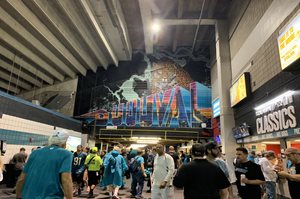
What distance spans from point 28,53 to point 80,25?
2.87 meters

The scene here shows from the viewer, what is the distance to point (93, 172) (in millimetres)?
6070

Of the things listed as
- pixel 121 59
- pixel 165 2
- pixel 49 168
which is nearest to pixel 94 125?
pixel 121 59

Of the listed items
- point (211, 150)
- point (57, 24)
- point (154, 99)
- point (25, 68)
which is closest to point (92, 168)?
point (211, 150)

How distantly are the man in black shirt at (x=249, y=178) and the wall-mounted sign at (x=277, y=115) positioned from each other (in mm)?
3169

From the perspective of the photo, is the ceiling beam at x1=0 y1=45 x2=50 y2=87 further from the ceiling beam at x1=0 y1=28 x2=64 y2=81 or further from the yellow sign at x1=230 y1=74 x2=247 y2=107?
the yellow sign at x1=230 y1=74 x2=247 y2=107

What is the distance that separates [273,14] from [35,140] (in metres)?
9.72

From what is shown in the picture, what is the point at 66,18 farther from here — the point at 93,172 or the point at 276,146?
the point at 276,146

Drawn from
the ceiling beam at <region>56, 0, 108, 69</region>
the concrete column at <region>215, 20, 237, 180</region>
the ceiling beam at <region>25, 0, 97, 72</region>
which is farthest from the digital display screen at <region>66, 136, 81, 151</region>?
the concrete column at <region>215, 20, 237, 180</region>

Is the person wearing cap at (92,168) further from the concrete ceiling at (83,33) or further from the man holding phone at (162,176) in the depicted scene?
the concrete ceiling at (83,33)

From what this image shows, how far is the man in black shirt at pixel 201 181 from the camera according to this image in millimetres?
1969

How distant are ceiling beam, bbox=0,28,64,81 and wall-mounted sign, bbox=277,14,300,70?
981 cm

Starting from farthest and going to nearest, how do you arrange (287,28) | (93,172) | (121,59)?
(121,59), (93,172), (287,28)

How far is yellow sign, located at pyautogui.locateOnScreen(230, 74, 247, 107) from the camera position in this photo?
8094 millimetres

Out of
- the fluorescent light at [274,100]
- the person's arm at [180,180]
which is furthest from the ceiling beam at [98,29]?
the person's arm at [180,180]
